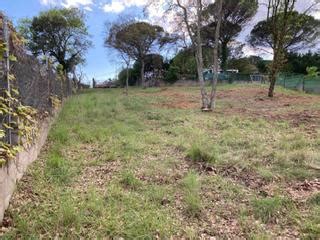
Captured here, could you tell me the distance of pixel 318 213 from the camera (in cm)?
302

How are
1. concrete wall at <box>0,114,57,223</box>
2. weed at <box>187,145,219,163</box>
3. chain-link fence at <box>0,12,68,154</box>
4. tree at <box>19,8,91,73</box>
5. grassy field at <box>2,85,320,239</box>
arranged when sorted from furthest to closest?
tree at <box>19,8,91,73</box> → weed at <box>187,145,219,163</box> → chain-link fence at <box>0,12,68,154</box> → concrete wall at <box>0,114,57,223</box> → grassy field at <box>2,85,320,239</box>

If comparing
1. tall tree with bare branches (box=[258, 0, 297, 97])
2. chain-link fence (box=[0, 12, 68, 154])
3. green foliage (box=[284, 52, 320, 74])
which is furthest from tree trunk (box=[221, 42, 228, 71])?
chain-link fence (box=[0, 12, 68, 154])

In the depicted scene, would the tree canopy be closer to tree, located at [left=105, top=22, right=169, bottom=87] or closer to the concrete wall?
tree, located at [left=105, top=22, right=169, bottom=87]

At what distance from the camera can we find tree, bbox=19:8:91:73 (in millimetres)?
30234

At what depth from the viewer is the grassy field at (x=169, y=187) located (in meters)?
2.76

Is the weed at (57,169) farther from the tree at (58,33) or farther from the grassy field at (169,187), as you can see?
the tree at (58,33)

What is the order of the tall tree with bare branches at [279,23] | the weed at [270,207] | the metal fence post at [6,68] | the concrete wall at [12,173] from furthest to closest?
the tall tree with bare branches at [279,23], the metal fence post at [6,68], the weed at [270,207], the concrete wall at [12,173]

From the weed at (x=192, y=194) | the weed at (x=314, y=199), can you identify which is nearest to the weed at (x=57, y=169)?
the weed at (x=192, y=194)

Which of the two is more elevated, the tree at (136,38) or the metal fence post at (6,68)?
the tree at (136,38)

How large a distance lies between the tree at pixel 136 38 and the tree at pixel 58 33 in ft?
8.43

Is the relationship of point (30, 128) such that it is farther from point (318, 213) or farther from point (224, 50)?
point (224, 50)

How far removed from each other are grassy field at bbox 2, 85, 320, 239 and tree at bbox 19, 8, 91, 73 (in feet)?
86.1

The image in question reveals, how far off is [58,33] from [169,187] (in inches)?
1178

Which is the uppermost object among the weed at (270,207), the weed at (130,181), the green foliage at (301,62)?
the green foliage at (301,62)
